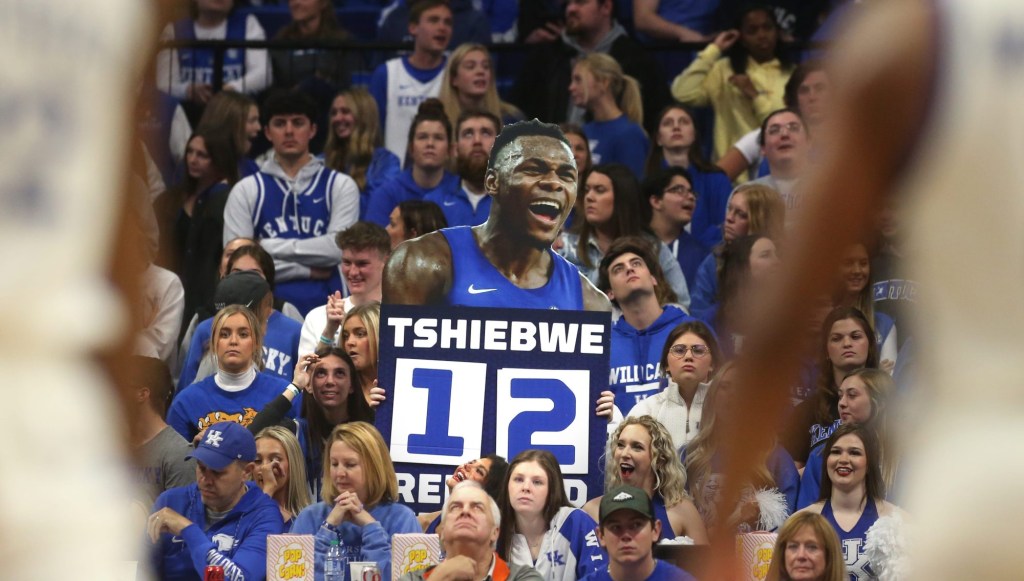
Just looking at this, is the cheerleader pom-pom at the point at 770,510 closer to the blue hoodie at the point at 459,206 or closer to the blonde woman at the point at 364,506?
the blonde woman at the point at 364,506

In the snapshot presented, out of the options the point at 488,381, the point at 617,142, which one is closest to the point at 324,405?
the point at 488,381

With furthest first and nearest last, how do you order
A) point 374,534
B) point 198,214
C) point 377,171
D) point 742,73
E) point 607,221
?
point 742,73 → point 377,171 → point 198,214 → point 607,221 → point 374,534

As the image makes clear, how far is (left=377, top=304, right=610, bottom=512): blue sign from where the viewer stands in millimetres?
6367

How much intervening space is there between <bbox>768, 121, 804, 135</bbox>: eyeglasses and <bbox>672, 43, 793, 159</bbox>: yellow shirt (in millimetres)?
962

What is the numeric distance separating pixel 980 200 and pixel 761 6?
865cm

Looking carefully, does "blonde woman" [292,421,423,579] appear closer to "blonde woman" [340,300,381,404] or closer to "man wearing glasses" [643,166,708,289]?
"blonde woman" [340,300,381,404]

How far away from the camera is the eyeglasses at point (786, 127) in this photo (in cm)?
961

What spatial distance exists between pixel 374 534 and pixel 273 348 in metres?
2.08

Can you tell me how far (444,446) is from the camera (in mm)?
6367

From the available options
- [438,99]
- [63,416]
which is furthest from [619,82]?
[63,416]

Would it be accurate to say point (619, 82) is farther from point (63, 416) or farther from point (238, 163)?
point (63, 416)

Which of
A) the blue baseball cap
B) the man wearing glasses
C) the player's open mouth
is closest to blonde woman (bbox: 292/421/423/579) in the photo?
the blue baseball cap

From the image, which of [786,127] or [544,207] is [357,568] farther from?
[786,127]

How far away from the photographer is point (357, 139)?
33.2 ft
